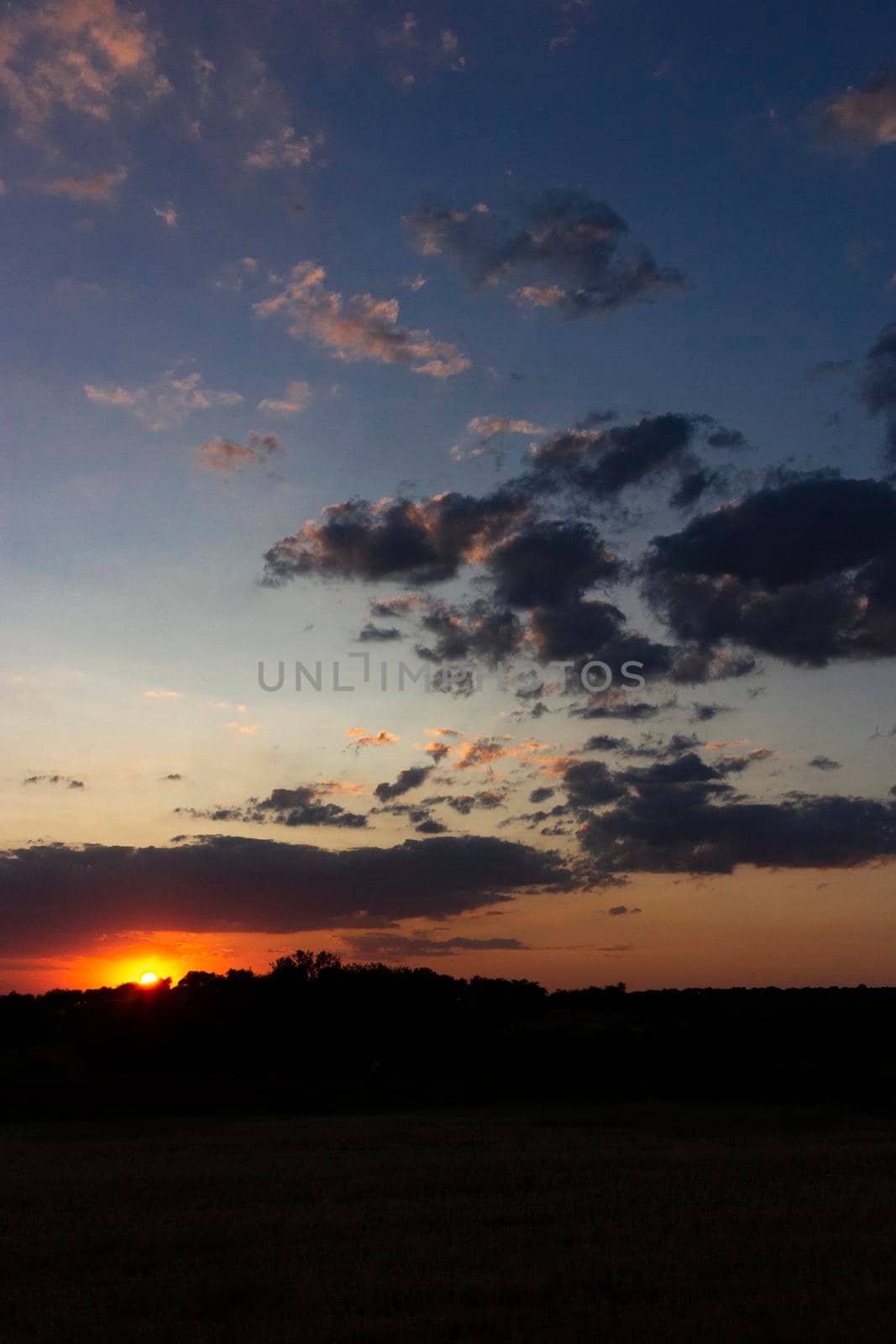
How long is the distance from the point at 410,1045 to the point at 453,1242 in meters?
66.8

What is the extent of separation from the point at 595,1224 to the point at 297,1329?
8.44 metres

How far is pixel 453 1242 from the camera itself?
1894 centimetres

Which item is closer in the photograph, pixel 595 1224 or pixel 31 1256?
pixel 31 1256

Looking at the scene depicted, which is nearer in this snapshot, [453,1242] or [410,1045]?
[453,1242]

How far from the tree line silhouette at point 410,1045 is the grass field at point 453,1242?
88.2ft

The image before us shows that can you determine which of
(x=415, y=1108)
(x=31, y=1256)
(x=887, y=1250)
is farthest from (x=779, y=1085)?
(x=31, y=1256)

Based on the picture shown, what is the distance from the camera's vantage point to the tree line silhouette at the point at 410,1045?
61500 millimetres

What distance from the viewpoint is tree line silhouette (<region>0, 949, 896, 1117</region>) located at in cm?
6150

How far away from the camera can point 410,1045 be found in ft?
274

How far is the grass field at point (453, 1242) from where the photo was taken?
1388 centimetres

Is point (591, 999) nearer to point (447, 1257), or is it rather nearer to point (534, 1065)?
point (534, 1065)

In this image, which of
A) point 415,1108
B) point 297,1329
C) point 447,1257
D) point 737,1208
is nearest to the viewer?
point 297,1329

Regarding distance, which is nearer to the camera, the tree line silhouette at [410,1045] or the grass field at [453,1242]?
the grass field at [453,1242]

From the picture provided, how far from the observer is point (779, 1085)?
6391cm
